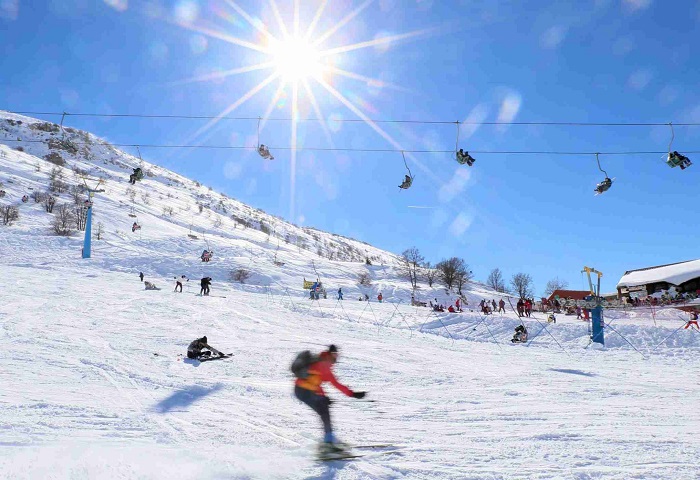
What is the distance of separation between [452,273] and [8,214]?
5100cm

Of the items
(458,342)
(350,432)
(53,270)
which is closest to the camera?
(350,432)

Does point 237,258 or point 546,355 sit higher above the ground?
point 237,258

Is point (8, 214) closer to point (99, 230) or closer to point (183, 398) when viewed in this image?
point (99, 230)

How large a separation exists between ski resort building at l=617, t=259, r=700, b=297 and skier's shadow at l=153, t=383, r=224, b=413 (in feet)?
155

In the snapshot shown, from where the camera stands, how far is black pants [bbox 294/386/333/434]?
18.1 ft

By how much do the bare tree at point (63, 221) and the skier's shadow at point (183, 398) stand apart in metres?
42.4

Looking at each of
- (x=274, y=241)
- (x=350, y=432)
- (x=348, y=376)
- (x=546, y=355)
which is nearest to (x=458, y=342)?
(x=546, y=355)

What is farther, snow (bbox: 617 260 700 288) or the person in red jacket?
snow (bbox: 617 260 700 288)

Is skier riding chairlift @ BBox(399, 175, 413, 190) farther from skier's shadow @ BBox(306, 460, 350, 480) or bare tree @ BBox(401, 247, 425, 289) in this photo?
bare tree @ BBox(401, 247, 425, 289)

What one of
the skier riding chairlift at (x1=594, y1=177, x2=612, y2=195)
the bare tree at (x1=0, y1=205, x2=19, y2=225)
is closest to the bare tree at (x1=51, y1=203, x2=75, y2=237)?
the bare tree at (x1=0, y1=205, x2=19, y2=225)

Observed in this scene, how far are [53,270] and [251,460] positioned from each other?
1221 inches

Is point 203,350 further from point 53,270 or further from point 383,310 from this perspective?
point 53,270

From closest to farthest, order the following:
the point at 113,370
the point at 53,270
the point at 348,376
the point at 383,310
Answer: the point at 113,370 → the point at 348,376 → the point at 383,310 → the point at 53,270

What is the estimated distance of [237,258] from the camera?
4647 cm
